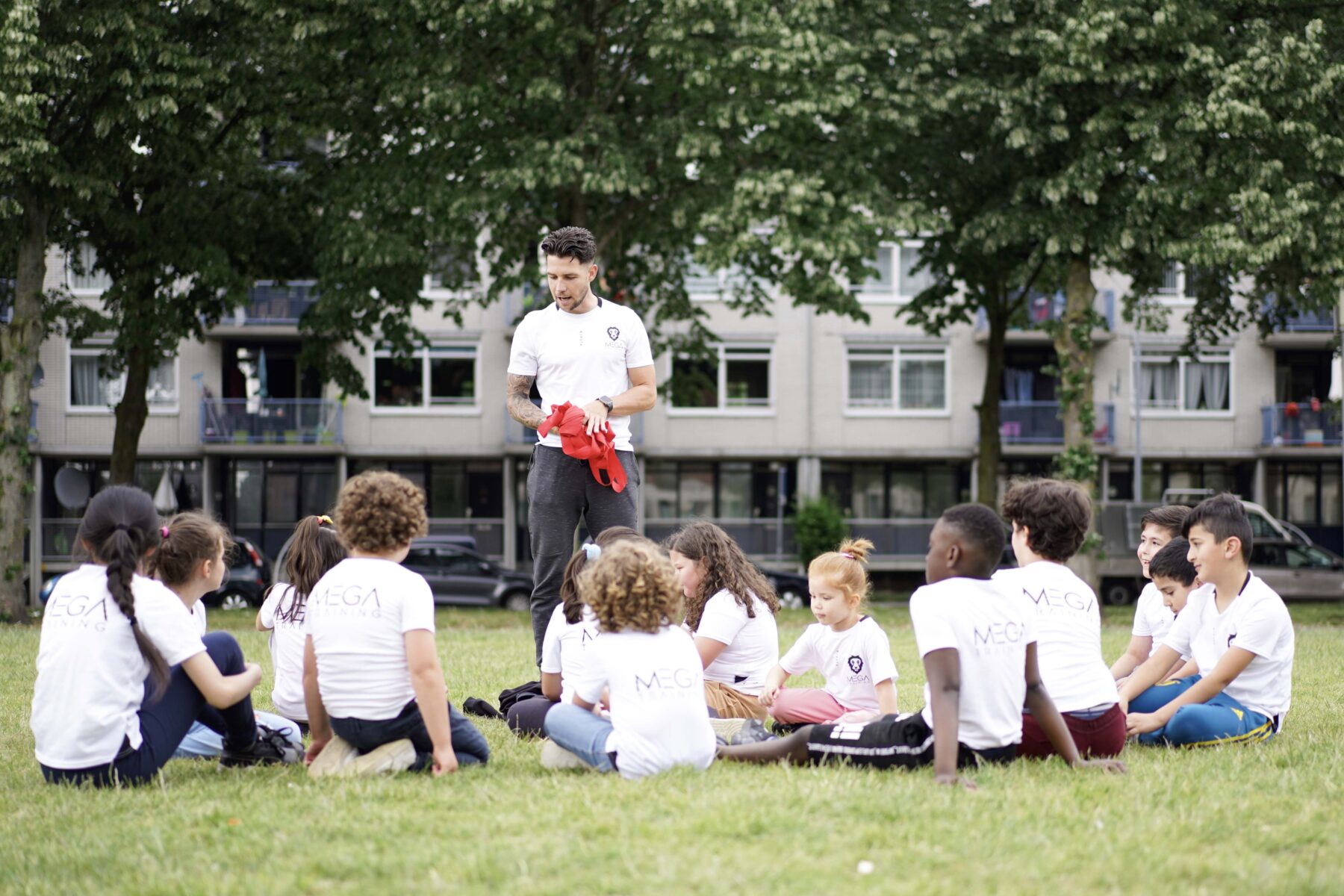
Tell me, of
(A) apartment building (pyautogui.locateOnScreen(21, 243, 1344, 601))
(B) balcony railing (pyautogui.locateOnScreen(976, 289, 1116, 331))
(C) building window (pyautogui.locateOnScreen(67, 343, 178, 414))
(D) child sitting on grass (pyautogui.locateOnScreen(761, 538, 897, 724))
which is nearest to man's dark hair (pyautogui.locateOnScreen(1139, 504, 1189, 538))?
(D) child sitting on grass (pyautogui.locateOnScreen(761, 538, 897, 724))

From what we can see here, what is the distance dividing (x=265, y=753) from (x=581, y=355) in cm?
276

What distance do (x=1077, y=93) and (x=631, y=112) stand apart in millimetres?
6587

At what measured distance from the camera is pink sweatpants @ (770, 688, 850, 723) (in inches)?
280

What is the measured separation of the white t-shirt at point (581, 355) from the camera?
777cm

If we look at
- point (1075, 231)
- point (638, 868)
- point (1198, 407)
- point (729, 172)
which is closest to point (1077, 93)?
point (1075, 231)

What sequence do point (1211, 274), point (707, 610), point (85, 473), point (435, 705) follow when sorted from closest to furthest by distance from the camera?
point (435, 705) < point (707, 610) < point (1211, 274) < point (85, 473)

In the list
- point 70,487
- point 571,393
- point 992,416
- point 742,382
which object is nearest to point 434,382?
point 742,382

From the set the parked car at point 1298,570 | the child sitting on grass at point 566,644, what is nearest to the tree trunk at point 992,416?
the parked car at point 1298,570

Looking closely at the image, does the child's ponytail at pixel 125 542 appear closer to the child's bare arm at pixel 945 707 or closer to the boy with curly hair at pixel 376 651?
the boy with curly hair at pixel 376 651

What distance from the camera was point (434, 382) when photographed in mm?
39125

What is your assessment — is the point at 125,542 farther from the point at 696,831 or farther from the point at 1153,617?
the point at 1153,617

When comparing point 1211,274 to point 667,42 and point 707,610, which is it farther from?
point 707,610

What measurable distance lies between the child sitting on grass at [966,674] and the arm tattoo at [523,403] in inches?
102

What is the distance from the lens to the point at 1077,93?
20.2 metres
